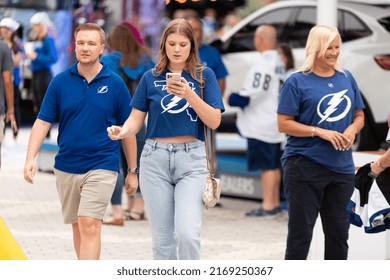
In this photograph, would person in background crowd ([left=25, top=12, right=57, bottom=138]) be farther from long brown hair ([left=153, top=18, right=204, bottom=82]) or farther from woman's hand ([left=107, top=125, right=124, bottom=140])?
woman's hand ([left=107, top=125, right=124, bottom=140])

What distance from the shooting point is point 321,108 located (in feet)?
20.9

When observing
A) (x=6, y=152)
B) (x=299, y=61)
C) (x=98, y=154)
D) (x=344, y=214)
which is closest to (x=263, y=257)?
(x=344, y=214)

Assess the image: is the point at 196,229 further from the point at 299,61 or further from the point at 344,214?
the point at 299,61

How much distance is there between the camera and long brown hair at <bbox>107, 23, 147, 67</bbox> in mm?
9383

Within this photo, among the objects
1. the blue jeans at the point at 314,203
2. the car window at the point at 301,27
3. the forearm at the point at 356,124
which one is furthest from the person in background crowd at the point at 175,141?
the car window at the point at 301,27

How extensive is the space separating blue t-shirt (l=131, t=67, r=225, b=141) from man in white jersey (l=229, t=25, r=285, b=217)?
181 inches

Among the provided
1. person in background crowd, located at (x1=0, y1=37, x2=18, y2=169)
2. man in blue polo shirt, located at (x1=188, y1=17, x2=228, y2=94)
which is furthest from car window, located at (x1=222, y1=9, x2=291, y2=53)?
person in background crowd, located at (x1=0, y1=37, x2=18, y2=169)

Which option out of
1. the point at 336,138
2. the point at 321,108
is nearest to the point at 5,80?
the point at 321,108

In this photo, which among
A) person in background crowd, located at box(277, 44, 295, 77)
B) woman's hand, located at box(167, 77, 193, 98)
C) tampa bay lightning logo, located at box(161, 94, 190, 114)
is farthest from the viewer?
person in background crowd, located at box(277, 44, 295, 77)

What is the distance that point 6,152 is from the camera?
16844mm

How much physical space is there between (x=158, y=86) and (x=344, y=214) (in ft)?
4.75

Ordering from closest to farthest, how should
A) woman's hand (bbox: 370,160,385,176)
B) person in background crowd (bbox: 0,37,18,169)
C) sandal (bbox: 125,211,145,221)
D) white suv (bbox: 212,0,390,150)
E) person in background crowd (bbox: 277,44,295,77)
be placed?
woman's hand (bbox: 370,160,385,176) < person in background crowd (bbox: 0,37,18,169) < sandal (bbox: 125,211,145,221) < person in background crowd (bbox: 277,44,295,77) < white suv (bbox: 212,0,390,150)

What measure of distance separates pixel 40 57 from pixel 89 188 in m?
10.7

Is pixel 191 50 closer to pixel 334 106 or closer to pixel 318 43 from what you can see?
pixel 318 43
